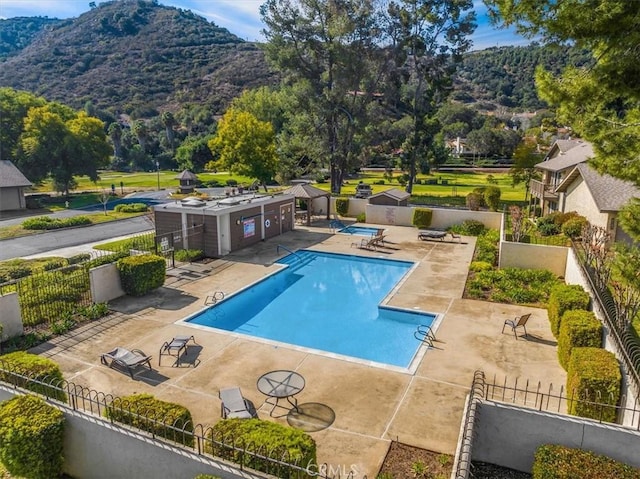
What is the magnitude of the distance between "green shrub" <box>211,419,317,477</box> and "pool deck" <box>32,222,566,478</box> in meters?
1.76

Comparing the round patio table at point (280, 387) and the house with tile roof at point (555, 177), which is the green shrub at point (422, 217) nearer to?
the house with tile roof at point (555, 177)

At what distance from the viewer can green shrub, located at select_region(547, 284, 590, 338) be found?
13297 mm

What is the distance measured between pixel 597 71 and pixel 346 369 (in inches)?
357

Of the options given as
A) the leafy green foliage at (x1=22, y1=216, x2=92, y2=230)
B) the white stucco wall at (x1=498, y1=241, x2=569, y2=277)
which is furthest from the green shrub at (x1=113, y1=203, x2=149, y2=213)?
the white stucco wall at (x1=498, y1=241, x2=569, y2=277)

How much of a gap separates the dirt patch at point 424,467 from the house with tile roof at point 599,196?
16249 millimetres

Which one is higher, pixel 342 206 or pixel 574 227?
pixel 574 227

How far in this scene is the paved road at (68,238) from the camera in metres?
24.9

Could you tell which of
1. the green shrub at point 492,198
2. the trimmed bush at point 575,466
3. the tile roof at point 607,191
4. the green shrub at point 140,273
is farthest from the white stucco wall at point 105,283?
the green shrub at point 492,198

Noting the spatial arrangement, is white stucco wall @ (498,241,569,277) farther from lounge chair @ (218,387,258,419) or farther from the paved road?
the paved road

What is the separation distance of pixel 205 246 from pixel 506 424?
18.1 meters

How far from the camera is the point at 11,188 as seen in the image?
38.3m

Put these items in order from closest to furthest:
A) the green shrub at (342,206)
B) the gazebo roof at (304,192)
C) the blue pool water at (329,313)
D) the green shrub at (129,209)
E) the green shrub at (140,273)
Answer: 1. the blue pool water at (329,313)
2. the green shrub at (140,273)
3. the gazebo roof at (304,192)
4. the green shrub at (342,206)
5. the green shrub at (129,209)

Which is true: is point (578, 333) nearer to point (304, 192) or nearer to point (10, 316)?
point (10, 316)

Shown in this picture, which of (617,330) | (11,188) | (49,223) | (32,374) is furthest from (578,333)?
(11,188)
